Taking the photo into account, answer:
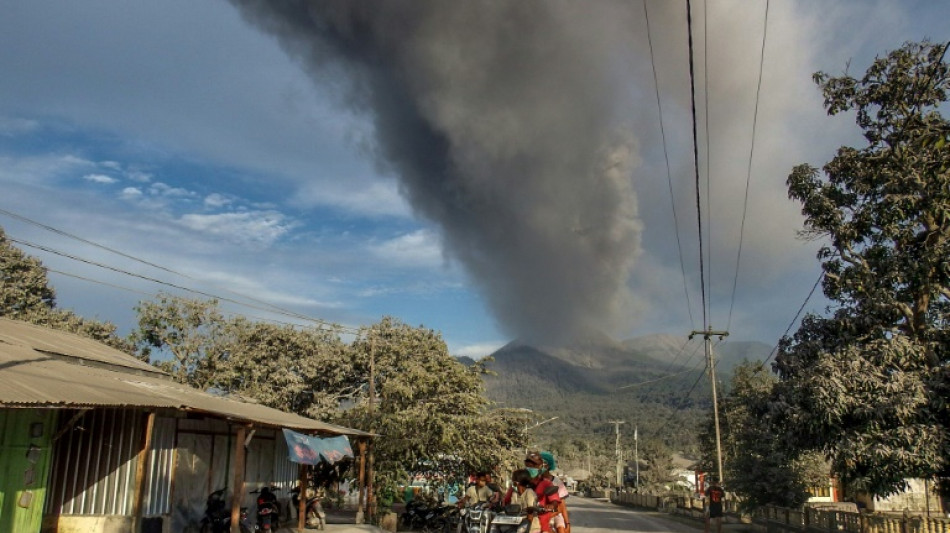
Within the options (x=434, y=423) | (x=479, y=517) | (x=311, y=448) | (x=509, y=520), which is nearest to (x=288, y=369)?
(x=434, y=423)

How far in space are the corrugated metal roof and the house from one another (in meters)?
0.04

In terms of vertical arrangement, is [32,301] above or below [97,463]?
above

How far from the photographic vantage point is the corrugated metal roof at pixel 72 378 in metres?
9.45

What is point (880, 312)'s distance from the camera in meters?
17.0

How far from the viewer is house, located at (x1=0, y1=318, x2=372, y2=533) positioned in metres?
10.5

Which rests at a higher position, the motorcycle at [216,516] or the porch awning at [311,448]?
the porch awning at [311,448]

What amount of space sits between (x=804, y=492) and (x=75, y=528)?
102ft

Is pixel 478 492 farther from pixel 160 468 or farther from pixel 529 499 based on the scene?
pixel 160 468

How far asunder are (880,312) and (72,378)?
60.9ft

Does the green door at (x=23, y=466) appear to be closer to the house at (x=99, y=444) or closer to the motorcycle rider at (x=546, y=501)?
the house at (x=99, y=444)

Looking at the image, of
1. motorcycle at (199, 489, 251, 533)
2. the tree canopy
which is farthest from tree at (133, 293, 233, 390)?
motorcycle at (199, 489, 251, 533)

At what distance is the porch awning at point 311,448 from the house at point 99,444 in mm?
330

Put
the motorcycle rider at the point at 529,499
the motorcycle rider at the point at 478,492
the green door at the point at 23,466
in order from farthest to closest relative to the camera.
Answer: the motorcycle rider at the point at 478,492, the green door at the point at 23,466, the motorcycle rider at the point at 529,499

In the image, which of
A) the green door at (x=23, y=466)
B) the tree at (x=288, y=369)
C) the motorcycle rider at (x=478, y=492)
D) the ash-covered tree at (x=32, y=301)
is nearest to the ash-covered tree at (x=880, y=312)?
the motorcycle rider at (x=478, y=492)
